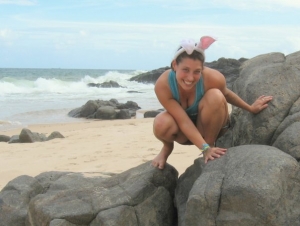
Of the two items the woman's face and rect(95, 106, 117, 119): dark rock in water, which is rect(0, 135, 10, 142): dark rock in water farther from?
the woman's face

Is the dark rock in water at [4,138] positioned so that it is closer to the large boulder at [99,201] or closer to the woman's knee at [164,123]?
the large boulder at [99,201]

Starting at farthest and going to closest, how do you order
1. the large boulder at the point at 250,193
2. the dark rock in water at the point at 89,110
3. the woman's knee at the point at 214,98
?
the dark rock in water at the point at 89,110, the woman's knee at the point at 214,98, the large boulder at the point at 250,193

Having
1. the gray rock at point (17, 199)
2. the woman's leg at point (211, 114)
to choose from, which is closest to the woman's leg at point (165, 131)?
the woman's leg at point (211, 114)

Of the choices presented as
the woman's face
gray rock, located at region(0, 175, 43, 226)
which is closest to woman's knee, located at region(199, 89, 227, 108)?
the woman's face

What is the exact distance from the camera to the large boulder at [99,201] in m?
4.16

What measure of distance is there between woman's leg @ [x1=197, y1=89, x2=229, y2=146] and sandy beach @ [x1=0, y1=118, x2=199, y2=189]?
8.40 feet

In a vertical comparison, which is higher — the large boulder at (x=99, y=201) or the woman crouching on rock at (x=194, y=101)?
the woman crouching on rock at (x=194, y=101)

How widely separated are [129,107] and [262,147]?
648 inches

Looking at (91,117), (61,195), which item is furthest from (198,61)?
(91,117)

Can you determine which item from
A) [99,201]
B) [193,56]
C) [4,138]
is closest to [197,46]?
[193,56]

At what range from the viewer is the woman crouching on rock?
4.19m

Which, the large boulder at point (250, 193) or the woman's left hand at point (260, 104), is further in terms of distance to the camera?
the woman's left hand at point (260, 104)

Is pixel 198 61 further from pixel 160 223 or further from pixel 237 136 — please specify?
pixel 160 223

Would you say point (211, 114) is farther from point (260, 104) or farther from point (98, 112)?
point (98, 112)
